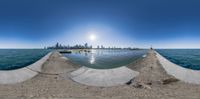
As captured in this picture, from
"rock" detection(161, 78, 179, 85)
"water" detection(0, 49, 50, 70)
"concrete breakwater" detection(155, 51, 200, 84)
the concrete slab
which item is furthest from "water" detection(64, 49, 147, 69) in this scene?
"rock" detection(161, 78, 179, 85)

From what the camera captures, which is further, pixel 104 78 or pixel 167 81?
pixel 104 78

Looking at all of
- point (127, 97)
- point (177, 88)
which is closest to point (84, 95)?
point (127, 97)

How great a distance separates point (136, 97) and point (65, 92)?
211 inches

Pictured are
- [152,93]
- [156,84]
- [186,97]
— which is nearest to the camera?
[186,97]

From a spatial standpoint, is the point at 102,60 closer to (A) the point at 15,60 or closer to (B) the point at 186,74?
(A) the point at 15,60

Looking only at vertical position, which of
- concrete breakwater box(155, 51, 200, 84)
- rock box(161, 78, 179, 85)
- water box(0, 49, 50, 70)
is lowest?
water box(0, 49, 50, 70)

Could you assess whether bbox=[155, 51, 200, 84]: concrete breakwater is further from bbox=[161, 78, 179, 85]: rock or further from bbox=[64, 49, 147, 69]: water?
bbox=[64, 49, 147, 69]: water

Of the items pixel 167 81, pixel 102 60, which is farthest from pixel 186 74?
pixel 102 60

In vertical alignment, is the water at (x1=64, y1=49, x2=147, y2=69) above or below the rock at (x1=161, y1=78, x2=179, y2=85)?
below

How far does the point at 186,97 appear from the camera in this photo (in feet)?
33.2

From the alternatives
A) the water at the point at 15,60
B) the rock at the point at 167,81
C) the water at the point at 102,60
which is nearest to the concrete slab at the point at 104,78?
the rock at the point at 167,81

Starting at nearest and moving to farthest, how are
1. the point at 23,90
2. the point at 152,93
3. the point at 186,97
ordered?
the point at 186,97 → the point at 152,93 → the point at 23,90

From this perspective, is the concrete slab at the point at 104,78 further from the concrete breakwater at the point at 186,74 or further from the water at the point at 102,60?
the water at the point at 102,60

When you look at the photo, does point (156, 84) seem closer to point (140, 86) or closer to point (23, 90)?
point (140, 86)
